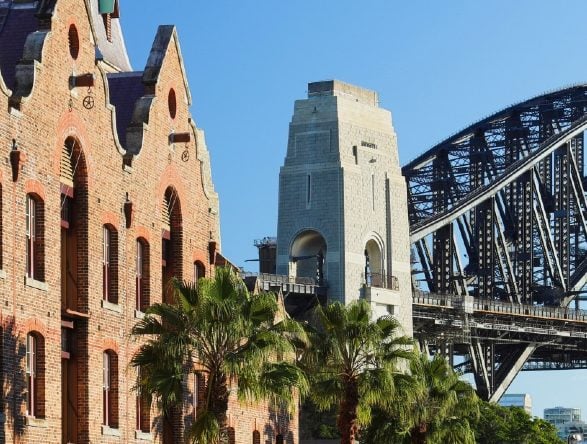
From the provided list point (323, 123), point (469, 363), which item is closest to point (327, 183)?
point (323, 123)

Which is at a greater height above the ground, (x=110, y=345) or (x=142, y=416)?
(x=110, y=345)

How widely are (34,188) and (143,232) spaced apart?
1022cm

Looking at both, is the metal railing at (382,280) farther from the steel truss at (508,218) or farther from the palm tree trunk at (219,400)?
the palm tree trunk at (219,400)

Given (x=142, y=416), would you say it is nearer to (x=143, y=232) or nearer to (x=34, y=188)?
(x=143, y=232)

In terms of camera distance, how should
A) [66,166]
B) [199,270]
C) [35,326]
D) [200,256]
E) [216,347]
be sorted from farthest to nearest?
1. [199,270]
2. [200,256]
3. [66,166]
4. [216,347]
5. [35,326]

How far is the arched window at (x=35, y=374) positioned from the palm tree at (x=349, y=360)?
55.0ft

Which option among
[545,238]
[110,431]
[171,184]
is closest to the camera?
[110,431]

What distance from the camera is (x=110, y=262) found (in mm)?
64312

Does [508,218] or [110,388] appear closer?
[110,388]

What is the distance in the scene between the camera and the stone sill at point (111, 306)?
6297cm

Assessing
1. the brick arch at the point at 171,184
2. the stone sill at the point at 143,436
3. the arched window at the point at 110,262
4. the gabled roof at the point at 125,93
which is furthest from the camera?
the gabled roof at the point at 125,93

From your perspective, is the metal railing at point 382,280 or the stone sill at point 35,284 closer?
the stone sill at point 35,284

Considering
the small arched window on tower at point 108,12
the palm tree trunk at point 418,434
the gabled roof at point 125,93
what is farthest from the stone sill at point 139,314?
the palm tree trunk at point 418,434

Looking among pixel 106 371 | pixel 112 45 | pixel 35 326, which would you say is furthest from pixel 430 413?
pixel 35 326
